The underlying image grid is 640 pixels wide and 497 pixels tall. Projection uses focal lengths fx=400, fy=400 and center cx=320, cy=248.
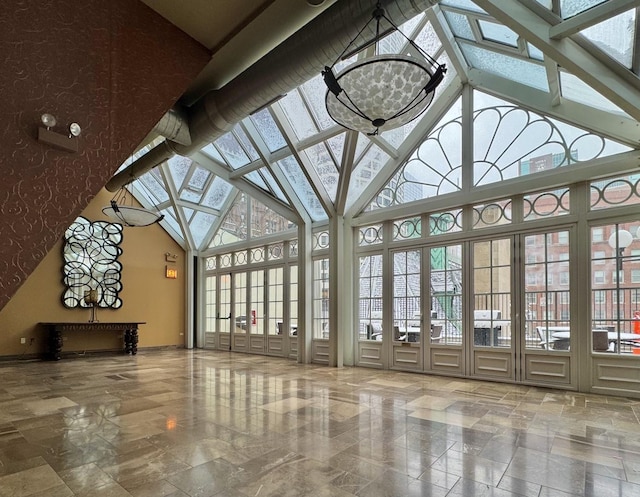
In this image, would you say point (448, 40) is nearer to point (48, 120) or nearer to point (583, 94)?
point (583, 94)

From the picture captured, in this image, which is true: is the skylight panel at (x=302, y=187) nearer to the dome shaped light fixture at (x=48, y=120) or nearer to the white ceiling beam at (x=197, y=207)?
the white ceiling beam at (x=197, y=207)

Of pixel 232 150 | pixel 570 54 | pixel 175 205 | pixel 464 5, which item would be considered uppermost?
pixel 464 5

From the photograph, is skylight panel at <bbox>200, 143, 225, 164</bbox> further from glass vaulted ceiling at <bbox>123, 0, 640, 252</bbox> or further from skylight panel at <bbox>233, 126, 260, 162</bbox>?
skylight panel at <bbox>233, 126, 260, 162</bbox>

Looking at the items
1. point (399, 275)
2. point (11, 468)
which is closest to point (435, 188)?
point (399, 275)

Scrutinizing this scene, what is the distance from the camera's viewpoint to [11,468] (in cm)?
298

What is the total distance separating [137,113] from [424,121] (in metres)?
5.73

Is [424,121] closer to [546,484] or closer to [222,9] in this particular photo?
[222,9]

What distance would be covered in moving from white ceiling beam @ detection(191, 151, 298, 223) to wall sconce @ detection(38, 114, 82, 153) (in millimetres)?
6371

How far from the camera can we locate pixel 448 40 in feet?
19.9

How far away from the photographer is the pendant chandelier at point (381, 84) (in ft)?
10.5

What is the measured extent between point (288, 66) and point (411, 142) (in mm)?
3908

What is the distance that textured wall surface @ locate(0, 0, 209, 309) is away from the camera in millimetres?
2059

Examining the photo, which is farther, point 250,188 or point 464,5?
point 250,188

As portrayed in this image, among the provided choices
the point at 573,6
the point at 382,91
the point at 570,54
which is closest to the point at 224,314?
the point at 382,91
